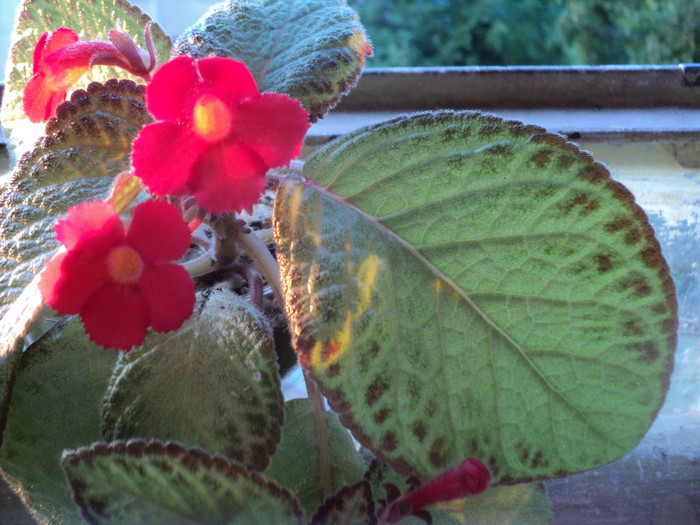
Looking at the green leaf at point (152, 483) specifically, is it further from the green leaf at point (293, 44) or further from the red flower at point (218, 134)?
the green leaf at point (293, 44)

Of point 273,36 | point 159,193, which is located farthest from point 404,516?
point 273,36

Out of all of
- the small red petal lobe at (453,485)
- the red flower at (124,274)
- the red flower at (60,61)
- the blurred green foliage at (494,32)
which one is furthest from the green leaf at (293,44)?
the blurred green foliage at (494,32)

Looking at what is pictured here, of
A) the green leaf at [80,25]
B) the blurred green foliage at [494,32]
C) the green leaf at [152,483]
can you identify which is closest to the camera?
the green leaf at [152,483]

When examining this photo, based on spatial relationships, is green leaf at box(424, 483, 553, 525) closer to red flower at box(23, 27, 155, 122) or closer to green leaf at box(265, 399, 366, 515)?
green leaf at box(265, 399, 366, 515)

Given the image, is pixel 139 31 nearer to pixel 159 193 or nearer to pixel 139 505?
pixel 159 193

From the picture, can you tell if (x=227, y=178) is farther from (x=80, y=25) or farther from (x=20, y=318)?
(x=80, y=25)

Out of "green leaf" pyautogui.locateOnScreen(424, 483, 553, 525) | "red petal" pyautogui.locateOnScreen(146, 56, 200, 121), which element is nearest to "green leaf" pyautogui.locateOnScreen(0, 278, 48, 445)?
"red petal" pyautogui.locateOnScreen(146, 56, 200, 121)

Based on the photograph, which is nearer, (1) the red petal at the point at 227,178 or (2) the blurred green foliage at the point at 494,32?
(1) the red petal at the point at 227,178
